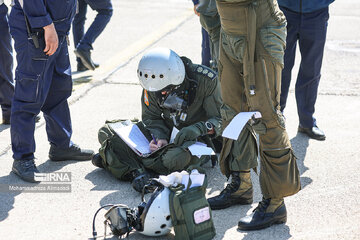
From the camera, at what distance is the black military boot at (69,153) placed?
209 inches

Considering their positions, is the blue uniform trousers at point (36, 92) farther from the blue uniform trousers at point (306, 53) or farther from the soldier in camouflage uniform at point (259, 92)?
the blue uniform trousers at point (306, 53)

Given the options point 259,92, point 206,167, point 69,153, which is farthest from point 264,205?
point 69,153

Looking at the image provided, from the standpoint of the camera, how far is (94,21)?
25.2ft

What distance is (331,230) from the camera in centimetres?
407

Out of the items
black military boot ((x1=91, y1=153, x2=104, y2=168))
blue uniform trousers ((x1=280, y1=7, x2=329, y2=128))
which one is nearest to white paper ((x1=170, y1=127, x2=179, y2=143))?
black military boot ((x1=91, y1=153, x2=104, y2=168))

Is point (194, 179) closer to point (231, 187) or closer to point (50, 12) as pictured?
point (231, 187)

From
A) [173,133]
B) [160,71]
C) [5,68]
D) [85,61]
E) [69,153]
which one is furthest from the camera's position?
[85,61]

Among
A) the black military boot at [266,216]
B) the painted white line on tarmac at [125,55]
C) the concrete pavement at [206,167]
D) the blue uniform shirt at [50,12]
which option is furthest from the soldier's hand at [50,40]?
the painted white line on tarmac at [125,55]

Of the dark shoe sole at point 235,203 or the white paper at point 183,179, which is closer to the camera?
the white paper at point 183,179

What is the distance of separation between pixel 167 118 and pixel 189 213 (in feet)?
4.83

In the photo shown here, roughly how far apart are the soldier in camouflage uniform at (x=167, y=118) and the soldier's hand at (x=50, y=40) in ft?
2.29

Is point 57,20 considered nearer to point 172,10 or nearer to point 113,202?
point 113,202

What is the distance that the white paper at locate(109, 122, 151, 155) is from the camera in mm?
4977

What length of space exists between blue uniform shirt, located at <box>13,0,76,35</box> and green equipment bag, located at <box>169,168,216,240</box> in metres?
1.70
